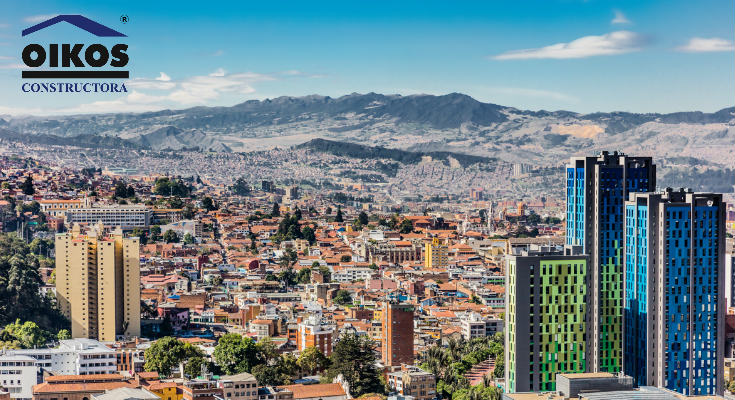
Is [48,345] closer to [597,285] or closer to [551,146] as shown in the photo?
[597,285]

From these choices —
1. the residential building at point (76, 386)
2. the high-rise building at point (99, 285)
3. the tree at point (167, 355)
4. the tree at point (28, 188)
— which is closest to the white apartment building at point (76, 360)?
the tree at point (167, 355)

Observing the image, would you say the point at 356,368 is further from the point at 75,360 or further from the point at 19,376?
the point at 19,376

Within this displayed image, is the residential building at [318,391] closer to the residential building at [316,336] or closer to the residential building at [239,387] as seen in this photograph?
the residential building at [239,387]

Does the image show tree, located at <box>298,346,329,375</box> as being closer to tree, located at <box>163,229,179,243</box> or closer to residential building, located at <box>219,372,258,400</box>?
residential building, located at <box>219,372,258,400</box>

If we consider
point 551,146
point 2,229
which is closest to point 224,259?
point 2,229

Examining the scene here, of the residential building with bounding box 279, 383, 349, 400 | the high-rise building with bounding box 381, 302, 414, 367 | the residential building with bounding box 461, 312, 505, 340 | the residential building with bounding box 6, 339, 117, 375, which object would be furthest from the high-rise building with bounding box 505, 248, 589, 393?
the residential building with bounding box 461, 312, 505, 340

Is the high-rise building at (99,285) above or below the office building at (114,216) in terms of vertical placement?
below
